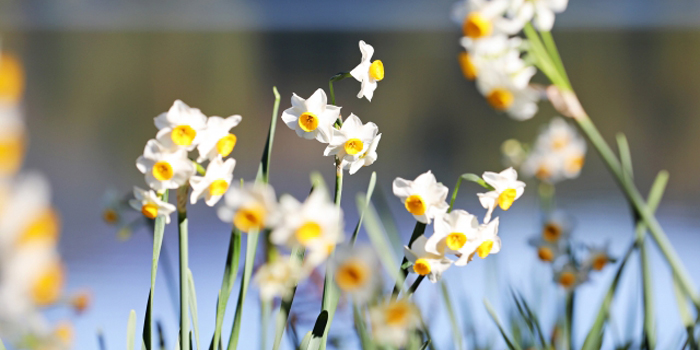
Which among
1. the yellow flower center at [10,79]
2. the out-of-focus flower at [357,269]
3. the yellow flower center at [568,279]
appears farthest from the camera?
the yellow flower center at [568,279]

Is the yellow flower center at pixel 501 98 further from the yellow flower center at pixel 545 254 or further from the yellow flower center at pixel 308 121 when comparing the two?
the yellow flower center at pixel 545 254

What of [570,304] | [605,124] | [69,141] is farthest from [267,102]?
[570,304]

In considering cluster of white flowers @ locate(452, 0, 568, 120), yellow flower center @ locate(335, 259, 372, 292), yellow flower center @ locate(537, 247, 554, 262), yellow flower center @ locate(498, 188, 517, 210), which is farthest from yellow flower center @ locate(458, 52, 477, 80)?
yellow flower center @ locate(537, 247, 554, 262)

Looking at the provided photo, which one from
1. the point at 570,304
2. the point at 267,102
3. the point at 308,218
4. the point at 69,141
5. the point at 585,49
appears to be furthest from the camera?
the point at 585,49

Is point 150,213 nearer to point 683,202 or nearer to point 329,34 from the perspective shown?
point 683,202

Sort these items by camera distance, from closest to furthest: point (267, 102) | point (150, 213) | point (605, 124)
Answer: point (150, 213) → point (605, 124) → point (267, 102)

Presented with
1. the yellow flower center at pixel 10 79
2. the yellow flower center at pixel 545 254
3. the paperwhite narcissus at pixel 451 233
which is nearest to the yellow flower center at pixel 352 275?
the paperwhite narcissus at pixel 451 233

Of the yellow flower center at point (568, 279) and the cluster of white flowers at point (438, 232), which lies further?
the yellow flower center at point (568, 279)
